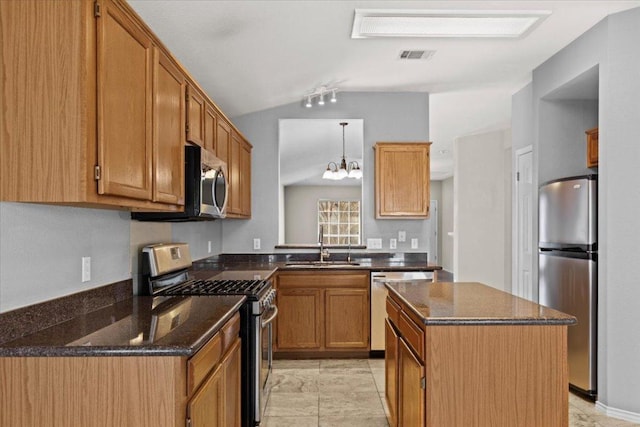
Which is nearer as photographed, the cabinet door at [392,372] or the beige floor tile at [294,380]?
A: the cabinet door at [392,372]

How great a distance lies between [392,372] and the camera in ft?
9.05

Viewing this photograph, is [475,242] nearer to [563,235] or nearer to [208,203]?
[563,235]

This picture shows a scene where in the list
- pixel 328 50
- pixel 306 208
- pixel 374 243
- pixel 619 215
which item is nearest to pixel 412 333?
pixel 619 215

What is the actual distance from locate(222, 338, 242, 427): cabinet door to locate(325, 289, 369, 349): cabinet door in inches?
71.0

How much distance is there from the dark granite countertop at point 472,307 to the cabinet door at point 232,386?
0.91m

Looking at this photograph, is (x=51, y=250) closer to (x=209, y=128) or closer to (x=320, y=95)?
(x=209, y=128)

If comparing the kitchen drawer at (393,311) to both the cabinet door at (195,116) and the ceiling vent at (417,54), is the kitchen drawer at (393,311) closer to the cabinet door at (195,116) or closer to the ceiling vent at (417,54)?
the cabinet door at (195,116)

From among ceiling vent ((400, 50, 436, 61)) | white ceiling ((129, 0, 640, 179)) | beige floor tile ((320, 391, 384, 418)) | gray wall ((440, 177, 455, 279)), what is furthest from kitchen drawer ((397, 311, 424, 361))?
gray wall ((440, 177, 455, 279))

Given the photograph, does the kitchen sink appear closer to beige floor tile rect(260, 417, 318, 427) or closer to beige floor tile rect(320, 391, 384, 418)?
beige floor tile rect(320, 391, 384, 418)

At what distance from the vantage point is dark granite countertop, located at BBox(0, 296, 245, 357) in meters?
1.53

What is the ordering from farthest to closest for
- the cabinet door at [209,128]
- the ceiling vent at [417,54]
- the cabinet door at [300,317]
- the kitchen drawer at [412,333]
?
the cabinet door at [300,317] < the ceiling vent at [417,54] < the cabinet door at [209,128] < the kitchen drawer at [412,333]

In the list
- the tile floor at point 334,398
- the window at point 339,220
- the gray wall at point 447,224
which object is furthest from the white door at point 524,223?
the gray wall at point 447,224

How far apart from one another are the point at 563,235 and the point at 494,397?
2130mm

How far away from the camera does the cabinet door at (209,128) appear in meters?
Answer: 3.09
